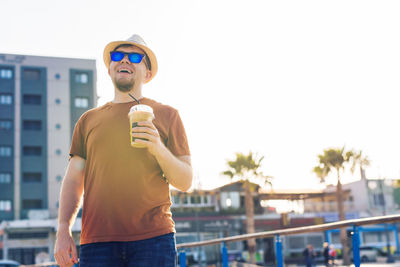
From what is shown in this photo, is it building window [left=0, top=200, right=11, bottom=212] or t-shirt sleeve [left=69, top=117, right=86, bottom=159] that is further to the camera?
building window [left=0, top=200, right=11, bottom=212]

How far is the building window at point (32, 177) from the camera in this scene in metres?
47.4

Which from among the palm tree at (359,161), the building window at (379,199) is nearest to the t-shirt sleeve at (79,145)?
the palm tree at (359,161)

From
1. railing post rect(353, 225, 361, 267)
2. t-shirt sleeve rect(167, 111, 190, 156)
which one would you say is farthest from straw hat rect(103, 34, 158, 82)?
railing post rect(353, 225, 361, 267)

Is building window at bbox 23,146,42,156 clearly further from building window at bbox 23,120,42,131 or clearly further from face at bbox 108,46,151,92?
face at bbox 108,46,151,92

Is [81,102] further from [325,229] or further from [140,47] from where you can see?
[140,47]

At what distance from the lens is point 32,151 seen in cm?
4822

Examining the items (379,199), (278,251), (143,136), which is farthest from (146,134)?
(379,199)

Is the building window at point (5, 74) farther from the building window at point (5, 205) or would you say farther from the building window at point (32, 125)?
the building window at point (5, 205)

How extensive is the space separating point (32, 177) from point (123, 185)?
48114mm

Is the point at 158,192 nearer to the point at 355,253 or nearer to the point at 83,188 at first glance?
the point at 83,188

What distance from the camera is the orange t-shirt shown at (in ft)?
7.80

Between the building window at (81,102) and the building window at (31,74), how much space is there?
4.47m

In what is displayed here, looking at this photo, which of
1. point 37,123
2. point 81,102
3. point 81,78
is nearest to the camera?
point 37,123

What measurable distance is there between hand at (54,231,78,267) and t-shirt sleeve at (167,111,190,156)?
0.69 m
